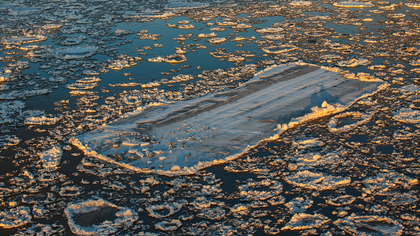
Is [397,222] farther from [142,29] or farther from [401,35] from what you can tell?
[142,29]

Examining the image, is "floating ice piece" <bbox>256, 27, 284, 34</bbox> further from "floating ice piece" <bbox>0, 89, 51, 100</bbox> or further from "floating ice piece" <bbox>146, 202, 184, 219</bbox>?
"floating ice piece" <bbox>146, 202, 184, 219</bbox>

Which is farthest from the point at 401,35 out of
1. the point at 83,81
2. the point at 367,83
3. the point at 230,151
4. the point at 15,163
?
the point at 15,163

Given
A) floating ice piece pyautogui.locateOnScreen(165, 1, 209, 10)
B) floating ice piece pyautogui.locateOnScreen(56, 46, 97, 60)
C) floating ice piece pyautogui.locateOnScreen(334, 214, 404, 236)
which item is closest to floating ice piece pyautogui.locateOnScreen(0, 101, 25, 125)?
floating ice piece pyautogui.locateOnScreen(56, 46, 97, 60)

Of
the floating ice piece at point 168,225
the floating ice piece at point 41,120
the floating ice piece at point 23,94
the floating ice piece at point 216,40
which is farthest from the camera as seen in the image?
the floating ice piece at point 216,40

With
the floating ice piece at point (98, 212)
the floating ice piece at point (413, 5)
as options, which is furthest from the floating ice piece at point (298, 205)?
the floating ice piece at point (413, 5)

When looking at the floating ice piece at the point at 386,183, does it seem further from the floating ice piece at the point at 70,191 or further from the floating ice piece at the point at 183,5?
the floating ice piece at the point at 183,5

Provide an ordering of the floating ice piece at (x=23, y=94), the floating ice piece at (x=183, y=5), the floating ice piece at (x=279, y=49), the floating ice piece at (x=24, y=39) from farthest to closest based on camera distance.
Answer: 1. the floating ice piece at (x=183, y=5)
2. the floating ice piece at (x=24, y=39)
3. the floating ice piece at (x=279, y=49)
4. the floating ice piece at (x=23, y=94)

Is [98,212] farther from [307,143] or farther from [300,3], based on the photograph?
[300,3]
